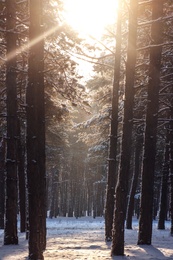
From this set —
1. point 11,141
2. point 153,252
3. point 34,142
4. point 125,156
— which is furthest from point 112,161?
point 34,142

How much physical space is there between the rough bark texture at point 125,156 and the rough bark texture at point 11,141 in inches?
162

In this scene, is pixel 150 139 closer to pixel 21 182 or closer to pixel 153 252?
pixel 153 252

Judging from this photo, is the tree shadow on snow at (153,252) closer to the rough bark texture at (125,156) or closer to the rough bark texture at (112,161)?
the rough bark texture at (125,156)

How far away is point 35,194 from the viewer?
7.96m

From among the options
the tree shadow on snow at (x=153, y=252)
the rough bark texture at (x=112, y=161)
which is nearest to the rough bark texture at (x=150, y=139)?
the tree shadow on snow at (x=153, y=252)

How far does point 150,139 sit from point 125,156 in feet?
7.28

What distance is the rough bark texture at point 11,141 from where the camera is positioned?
12.1 m

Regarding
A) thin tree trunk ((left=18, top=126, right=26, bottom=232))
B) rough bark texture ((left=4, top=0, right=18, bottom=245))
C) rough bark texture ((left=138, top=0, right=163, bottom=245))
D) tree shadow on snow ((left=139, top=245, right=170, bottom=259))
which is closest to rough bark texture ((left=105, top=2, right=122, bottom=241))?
rough bark texture ((left=138, top=0, right=163, bottom=245))

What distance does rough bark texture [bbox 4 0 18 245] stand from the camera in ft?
39.7

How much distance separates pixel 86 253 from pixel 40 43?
19.4 ft

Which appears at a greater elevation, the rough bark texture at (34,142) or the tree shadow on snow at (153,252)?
the rough bark texture at (34,142)

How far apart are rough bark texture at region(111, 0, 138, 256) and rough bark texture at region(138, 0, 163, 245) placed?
6.29ft

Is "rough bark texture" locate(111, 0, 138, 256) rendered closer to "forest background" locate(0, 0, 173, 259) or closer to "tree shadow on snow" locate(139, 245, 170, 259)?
"forest background" locate(0, 0, 173, 259)

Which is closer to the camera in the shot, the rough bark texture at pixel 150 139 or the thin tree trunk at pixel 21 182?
the rough bark texture at pixel 150 139
